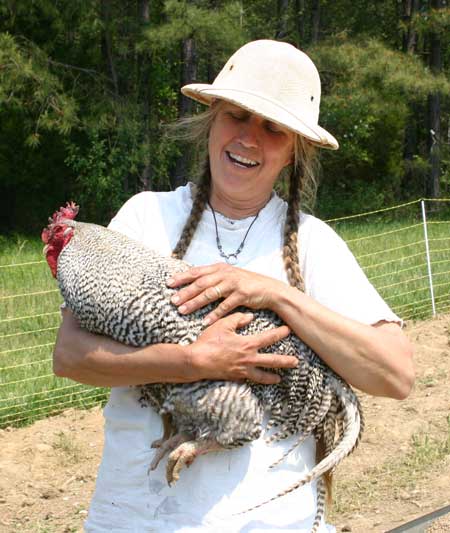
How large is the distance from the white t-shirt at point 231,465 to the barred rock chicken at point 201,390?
1.6 inches

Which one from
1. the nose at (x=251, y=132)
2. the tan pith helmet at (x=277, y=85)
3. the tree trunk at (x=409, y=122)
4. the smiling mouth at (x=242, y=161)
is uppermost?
the tan pith helmet at (x=277, y=85)

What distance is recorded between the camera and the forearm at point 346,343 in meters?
2.15

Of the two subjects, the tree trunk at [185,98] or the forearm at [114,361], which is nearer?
the forearm at [114,361]

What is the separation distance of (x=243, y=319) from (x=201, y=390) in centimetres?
22

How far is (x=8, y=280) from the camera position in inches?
359

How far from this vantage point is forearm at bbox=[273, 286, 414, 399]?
2146 mm

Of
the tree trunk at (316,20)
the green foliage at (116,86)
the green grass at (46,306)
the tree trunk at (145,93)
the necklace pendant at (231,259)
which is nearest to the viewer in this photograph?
the necklace pendant at (231,259)

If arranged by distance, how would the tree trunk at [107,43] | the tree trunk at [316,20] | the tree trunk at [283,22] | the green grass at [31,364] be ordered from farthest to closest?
the tree trunk at [316,20] < the tree trunk at [283,22] < the tree trunk at [107,43] < the green grass at [31,364]

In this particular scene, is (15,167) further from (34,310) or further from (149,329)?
(149,329)

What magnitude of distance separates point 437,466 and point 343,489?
667 mm

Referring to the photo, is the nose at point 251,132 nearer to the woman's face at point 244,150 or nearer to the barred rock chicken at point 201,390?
the woman's face at point 244,150

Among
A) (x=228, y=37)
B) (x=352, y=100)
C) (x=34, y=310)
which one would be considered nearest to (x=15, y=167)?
(x=228, y=37)

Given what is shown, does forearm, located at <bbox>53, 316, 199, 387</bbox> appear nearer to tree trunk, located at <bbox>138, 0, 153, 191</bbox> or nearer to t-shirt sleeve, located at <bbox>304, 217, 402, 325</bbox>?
t-shirt sleeve, located at <bbox>304, 217, 402, 325</bbox>

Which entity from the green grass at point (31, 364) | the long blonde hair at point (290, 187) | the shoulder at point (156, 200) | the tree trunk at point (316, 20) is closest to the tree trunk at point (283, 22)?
the tree trunk at point (316, 20)
